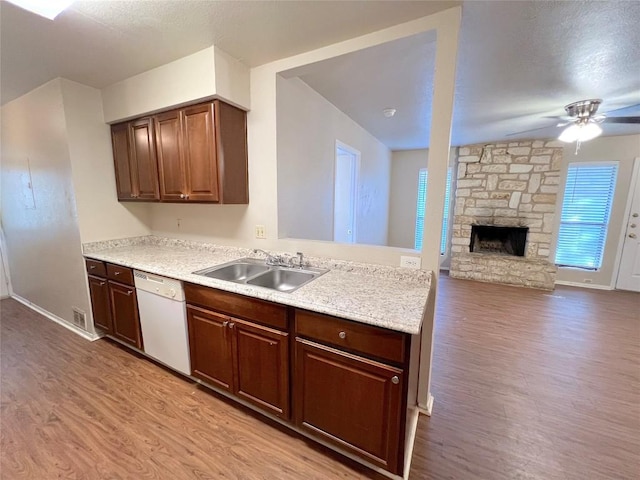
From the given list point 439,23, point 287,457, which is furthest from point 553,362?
point 439,23

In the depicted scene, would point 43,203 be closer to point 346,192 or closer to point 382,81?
point 346,192

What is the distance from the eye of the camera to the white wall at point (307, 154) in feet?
7.49

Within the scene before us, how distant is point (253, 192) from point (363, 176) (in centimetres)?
230

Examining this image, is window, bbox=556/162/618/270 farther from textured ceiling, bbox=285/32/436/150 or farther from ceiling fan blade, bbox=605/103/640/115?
textured ceiling, bbox=285/32/436/150

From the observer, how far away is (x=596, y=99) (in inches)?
107

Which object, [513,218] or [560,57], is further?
[513,218]

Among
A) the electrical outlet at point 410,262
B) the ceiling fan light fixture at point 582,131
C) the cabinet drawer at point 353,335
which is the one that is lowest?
the cabinet drawer at point 353,335

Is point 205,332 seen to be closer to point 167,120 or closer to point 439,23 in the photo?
point 167,120

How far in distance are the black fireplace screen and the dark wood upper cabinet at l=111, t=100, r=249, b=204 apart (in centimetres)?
450

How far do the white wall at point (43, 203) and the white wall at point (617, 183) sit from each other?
6.72m

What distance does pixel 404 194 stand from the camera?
19.9 feet

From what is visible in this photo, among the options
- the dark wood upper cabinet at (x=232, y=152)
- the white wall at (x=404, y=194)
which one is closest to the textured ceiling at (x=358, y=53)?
the dark wood upper cabinet at (x=232, y=152)

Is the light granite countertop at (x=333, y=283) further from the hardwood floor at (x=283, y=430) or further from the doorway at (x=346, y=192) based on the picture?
the doorway at (x=346, y=192)

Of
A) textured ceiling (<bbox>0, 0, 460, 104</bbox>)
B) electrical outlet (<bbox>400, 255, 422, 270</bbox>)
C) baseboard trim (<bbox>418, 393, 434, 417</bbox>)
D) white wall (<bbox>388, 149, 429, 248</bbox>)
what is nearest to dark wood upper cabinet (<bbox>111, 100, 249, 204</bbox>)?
textured ceiling (<bbox>0, 0, 460, 104</bbox>)
